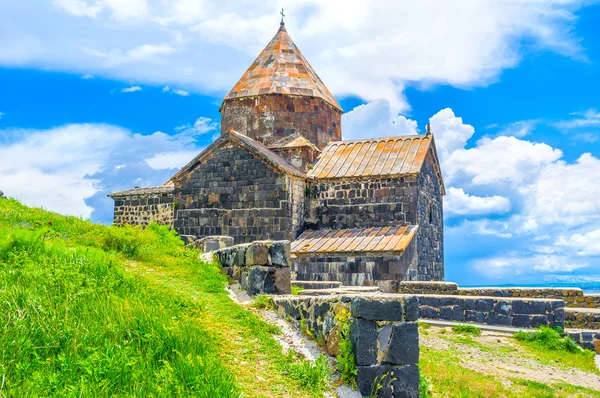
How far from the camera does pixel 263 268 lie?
7.97 metres

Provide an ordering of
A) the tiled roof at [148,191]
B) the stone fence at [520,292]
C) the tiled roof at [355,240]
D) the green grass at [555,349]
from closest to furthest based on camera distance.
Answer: the green grass at [555,349], the stone fence at [520,292], the tiled roof at [355,240], the tiled roof at [148,191]

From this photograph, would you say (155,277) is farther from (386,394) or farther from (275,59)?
(275,59)

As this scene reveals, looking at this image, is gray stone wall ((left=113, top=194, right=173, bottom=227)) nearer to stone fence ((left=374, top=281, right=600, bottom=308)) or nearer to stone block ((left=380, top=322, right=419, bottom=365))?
stone fence ((left=374, top=281, right=600, bottom=308))

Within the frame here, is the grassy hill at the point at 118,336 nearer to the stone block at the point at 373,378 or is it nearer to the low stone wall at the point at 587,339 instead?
the stone block at the point at 373,378

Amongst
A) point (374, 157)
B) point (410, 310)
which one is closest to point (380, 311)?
point (410, 310)

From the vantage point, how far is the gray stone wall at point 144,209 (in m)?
18.0

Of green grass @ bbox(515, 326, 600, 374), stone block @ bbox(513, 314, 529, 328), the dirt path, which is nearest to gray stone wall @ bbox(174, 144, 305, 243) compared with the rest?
the dirt path

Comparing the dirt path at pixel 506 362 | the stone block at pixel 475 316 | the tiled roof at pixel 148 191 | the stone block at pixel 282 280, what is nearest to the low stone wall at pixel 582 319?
the stone block at pixel 475 316

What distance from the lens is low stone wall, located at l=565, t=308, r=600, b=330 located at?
37.3 feet

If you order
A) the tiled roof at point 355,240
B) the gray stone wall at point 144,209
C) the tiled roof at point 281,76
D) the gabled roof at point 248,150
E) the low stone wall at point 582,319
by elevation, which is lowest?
the low stone wall at point 582,319

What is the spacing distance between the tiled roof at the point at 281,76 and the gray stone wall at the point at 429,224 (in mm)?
4359

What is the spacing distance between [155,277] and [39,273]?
1.81 metres

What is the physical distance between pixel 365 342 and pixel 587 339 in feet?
23.1

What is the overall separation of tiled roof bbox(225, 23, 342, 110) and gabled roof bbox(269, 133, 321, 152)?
5.00 feet
